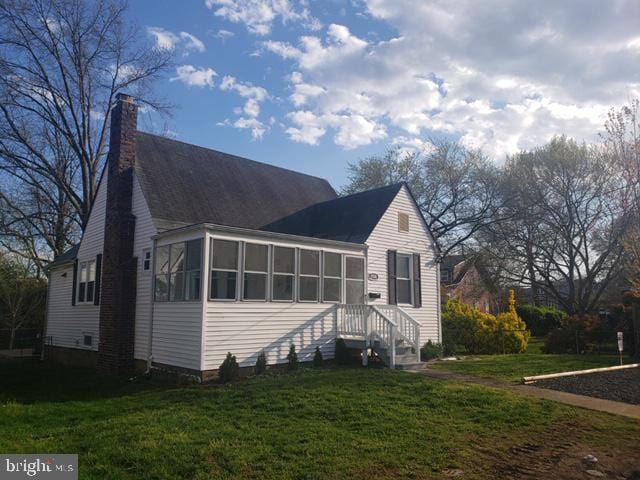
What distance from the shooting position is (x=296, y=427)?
7047 mm

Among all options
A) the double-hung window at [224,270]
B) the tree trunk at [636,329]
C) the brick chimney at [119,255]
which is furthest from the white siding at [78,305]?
the tree trunk at [636,329]

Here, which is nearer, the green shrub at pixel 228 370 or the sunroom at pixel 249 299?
the green shrub at pixel 228 370

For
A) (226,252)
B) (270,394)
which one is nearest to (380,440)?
(270,394)

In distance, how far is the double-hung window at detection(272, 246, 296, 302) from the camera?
1299 cm

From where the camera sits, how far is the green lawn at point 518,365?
12320 millimetres

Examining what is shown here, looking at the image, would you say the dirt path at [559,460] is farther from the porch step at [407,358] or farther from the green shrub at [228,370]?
the green shrub at [228,370]

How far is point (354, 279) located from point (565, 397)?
695 cm

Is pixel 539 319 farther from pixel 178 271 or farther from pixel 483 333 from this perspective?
pixel 178 271

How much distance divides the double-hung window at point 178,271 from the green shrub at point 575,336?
1549 cm

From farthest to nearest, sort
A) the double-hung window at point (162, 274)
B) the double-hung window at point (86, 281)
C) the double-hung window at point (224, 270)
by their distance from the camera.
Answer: the double-hung window at point (86, 281) → the double-hung window at point (162, 274) → the double-hung window at point (224, 270)

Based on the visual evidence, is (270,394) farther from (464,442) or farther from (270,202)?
(270,202)

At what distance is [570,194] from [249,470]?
1056 inches

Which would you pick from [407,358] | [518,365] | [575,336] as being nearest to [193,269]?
[407,358]

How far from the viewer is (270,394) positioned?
9.14m
